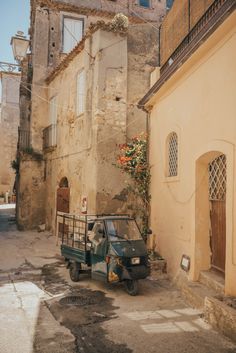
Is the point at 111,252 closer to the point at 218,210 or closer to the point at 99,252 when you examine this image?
the point at 99,252

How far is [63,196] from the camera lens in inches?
575

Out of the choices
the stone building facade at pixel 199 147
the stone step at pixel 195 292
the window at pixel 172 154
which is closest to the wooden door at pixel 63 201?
the stone building facade at pixel 199 147

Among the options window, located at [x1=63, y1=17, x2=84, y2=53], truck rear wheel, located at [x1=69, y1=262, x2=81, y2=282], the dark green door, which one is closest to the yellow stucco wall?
the dark green door

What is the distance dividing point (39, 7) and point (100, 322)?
55.9ft

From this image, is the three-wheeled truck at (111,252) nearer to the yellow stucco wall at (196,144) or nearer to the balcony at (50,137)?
the yellow stucco wall at (196,144)

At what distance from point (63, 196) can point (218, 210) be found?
9009mm

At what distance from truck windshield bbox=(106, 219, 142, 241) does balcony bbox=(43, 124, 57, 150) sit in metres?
8.92

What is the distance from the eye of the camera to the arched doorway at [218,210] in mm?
6617

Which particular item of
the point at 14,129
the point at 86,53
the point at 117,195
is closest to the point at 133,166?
the point at 117,195

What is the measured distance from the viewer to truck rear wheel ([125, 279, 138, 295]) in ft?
22.9

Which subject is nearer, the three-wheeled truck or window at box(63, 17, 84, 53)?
the three-wheeled truck

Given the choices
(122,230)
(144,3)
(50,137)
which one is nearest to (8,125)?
(144,3)

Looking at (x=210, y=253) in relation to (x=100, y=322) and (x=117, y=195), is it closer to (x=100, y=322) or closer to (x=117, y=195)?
(x=100, y=322)

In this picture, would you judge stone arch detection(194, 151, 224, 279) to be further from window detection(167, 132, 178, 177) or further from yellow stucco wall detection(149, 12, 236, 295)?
window detection(167, 132, 178, 177)
